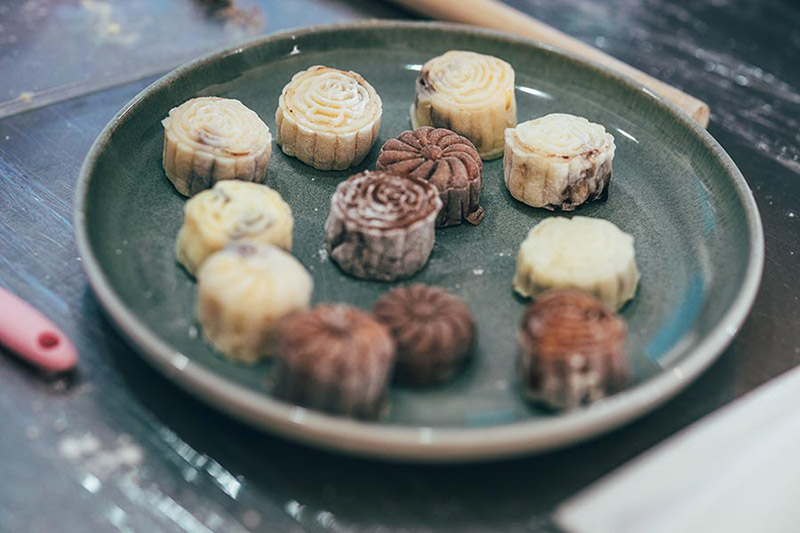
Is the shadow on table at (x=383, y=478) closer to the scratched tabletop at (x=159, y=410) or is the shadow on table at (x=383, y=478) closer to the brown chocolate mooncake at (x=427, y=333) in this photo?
the scratched tabletop at (x=159, y=410)

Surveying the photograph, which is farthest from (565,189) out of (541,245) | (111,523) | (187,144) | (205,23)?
(205,23)

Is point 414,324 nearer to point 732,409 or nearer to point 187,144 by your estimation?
point 732,409

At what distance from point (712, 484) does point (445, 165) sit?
3.17 ft

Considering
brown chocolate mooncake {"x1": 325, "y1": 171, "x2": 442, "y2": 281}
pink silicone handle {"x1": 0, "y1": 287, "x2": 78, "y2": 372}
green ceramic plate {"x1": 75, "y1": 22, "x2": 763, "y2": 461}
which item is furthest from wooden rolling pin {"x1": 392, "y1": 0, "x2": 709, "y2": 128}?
pink silicone handle {"x1": 0, "y1": 287, "x2": 78, "y2": 372}

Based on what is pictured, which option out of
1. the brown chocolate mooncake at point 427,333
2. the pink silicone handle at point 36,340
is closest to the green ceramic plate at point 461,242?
the brown chocolate mooncake at point 427,333

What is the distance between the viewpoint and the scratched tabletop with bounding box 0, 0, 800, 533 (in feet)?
5.16

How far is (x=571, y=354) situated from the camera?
5.19ft

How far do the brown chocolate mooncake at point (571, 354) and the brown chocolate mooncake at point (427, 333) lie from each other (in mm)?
126

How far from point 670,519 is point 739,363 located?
1.98 ft

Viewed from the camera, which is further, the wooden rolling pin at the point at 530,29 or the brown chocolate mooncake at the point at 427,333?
the wooden rolling pin at the point at 530,29

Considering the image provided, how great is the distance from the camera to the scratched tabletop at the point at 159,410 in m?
1.57

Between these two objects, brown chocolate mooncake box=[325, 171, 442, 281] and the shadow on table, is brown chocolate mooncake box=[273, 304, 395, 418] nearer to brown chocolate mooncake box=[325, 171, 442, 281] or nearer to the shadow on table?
the shadow on table

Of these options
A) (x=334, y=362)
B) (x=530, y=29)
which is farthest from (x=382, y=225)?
(x=530, y=29)

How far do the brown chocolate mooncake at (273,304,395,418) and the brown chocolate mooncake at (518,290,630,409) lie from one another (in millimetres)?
267
